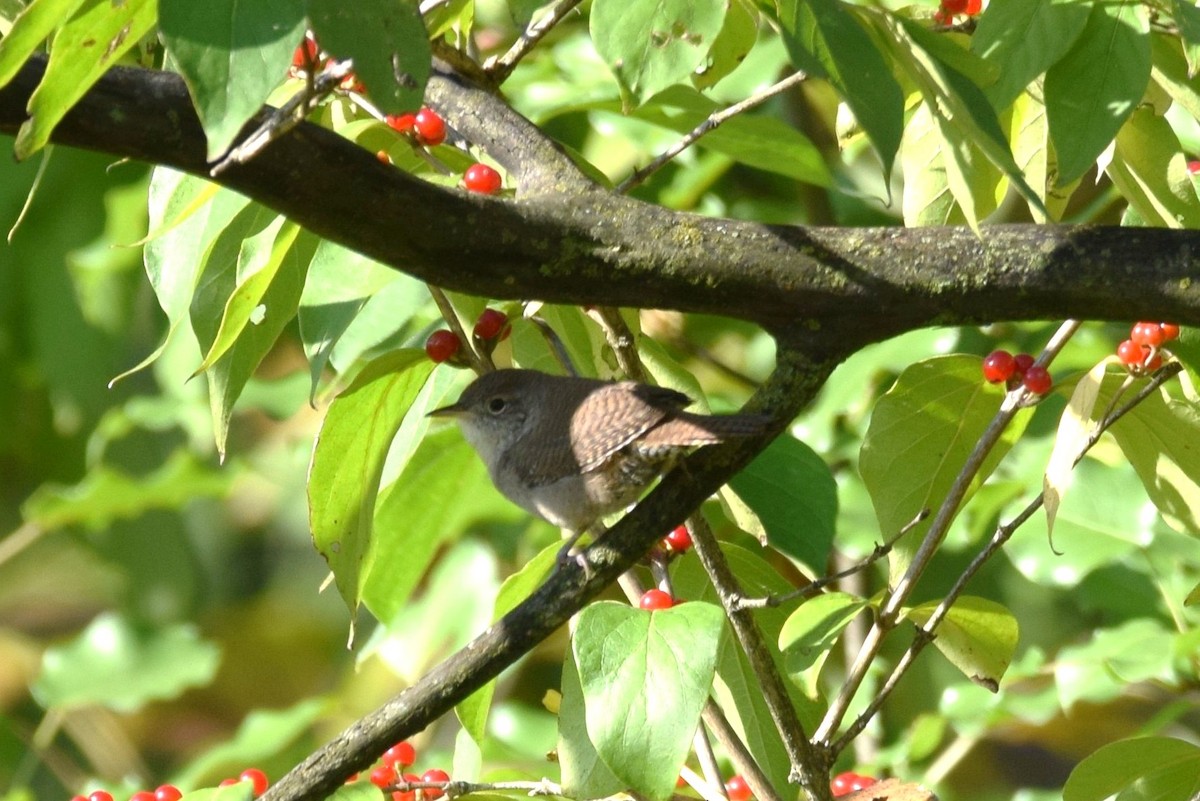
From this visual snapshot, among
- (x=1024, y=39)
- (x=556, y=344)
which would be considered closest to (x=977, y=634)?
(x=556, y=344)

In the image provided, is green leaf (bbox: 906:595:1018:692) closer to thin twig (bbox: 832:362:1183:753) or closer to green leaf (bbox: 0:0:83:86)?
thin twig (bbox: 832:362:1183:753)

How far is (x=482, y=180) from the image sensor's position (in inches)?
72.6

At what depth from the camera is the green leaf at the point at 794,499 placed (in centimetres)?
206

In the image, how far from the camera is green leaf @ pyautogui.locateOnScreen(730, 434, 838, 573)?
206 centimetres

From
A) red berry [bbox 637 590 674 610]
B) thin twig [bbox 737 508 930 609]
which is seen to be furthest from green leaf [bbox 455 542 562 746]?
thin twig [bbox 737 508 930 609]

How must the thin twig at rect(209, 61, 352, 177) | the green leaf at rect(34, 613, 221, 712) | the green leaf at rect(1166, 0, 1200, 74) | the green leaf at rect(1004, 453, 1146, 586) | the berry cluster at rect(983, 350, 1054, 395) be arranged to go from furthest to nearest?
1. the green leaf at rect(34, 613, 221, 712)
2. the green leaf at rect(1004, 453, 1146, 586)
3. the berry cluster at rect(983, 350, 1054, 395)
4. the green leaf at rect(1166, 0, 1200, 74)
5. the thin twig at rect(209, 61, 352, 177)

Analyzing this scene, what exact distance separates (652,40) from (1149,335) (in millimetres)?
894

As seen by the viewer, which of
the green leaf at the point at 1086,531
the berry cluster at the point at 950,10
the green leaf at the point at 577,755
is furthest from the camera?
the green leaf at the point at 1086,531

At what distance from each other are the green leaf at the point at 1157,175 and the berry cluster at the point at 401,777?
1185mm

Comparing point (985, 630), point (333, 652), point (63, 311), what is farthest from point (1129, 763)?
point (333, 652)

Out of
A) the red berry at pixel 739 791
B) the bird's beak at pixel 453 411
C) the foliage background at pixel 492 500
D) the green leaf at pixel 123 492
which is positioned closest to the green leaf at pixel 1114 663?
the foliage background at pixel 492 500

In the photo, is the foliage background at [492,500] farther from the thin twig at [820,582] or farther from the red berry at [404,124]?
the thin twig at [820,582]

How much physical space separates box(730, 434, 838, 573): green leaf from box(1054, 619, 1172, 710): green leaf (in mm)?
856

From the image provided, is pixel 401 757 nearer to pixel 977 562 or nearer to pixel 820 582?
pixel 820 582
